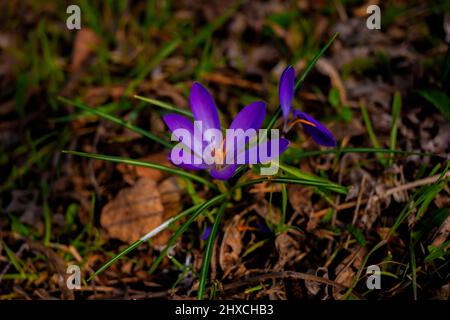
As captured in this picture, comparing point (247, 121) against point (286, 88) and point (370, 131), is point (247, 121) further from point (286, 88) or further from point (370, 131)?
point (370, 131)

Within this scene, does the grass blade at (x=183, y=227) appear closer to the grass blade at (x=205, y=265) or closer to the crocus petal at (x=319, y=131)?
the grass blade at (x=205, y=265)

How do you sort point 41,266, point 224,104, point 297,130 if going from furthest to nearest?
point 224,104, point 297,130, point 41,266

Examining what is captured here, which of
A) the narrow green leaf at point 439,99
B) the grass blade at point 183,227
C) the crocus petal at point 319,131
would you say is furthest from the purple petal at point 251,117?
the narrow green leaf at point 439,99

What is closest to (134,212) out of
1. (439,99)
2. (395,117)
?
(395,117)

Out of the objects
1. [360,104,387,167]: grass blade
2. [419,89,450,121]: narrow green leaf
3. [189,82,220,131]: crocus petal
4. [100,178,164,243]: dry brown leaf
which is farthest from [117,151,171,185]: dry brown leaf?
[419,89,450,121]: narrow green leaf

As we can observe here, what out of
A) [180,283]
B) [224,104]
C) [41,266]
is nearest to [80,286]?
[41,266]

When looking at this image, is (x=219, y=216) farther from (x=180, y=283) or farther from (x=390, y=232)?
(x=390, y=232)

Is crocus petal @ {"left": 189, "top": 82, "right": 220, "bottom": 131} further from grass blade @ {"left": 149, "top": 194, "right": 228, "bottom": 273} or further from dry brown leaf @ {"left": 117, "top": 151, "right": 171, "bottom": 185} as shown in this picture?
dry brown leaf @ {"left": 117, "top": 151, "right": 171, "bottom": 185}
